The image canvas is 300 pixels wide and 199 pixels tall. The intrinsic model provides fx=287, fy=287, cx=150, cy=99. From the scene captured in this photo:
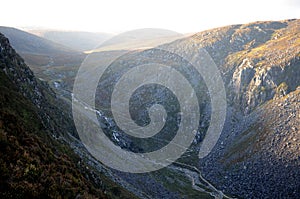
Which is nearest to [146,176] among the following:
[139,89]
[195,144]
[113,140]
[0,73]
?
[113,140]

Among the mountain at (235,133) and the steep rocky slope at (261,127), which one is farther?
the steep rocky slope at (261,127)

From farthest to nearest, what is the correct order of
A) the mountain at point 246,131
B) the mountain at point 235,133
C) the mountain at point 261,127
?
the mountain at point 261,127 → the mountain at point 246,131 → the mountain at point 235,133

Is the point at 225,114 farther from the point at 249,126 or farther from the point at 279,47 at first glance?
the point at 279,47

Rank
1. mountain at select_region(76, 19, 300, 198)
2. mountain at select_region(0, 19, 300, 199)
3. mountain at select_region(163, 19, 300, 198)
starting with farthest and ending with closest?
mountain at select_region(163, 19, 300, 198)
mountain at select_region(76, 19, 300, 198)
mountain at select_region(0, 19, 300, 199)

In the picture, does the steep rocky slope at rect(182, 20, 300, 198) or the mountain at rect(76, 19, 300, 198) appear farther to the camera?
the steep rocky slope at rect(182, 20, 300, 198)

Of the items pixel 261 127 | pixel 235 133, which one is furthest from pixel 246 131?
pixel 261 127

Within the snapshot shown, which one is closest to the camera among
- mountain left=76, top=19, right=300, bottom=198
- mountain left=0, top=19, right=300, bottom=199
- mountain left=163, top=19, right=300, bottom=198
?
mountain left=0, top=19, right=300, bottom=199

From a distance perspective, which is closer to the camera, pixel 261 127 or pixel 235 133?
pixel 261 127

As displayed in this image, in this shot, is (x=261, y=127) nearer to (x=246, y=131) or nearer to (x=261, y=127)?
(x=261, y=127)

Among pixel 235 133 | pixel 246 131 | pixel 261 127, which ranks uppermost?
pixel 261 127

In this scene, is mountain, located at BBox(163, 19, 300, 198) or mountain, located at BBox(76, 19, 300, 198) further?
mountain, located at BBox(163, 19, 300, 198)

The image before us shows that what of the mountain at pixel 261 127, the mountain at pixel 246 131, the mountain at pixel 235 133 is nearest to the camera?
the mountain at pixel 235 133
